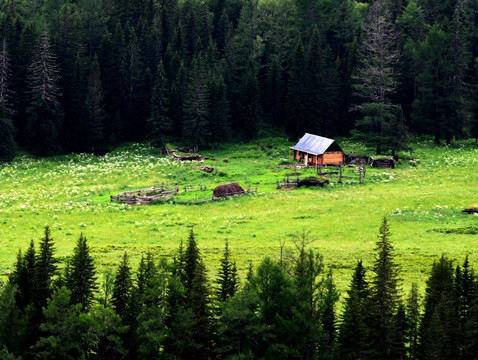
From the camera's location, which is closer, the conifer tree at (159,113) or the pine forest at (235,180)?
the pine forest at (235,180)

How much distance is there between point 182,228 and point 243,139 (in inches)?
1825

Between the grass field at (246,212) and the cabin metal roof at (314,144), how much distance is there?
3.88 meters

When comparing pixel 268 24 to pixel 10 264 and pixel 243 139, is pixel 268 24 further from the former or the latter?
pixel 10 264

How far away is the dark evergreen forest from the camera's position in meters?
99.7

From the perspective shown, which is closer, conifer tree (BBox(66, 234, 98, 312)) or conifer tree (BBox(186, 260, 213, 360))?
conifer tree (BBox(186, 260, 213, 360))

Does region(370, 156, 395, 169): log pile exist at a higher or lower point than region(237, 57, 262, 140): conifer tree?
lower

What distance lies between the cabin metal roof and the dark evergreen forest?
7137 mm

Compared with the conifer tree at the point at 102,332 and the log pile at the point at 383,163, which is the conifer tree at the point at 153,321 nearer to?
the conifer tree at the point at 102,332

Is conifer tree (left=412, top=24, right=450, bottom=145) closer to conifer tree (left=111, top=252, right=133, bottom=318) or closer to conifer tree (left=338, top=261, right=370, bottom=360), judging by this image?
conifer tree (left=338, top=261, right=370, bottom=360)

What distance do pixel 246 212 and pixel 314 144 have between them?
2660cm

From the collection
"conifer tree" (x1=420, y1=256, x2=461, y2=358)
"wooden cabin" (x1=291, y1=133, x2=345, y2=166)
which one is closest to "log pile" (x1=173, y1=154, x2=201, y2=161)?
"wooden cabin" (x1=291, y1=133, x2=345, y2=166)

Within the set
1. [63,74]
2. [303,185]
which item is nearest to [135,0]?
[63,74]

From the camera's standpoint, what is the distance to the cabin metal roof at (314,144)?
8969 centimetres

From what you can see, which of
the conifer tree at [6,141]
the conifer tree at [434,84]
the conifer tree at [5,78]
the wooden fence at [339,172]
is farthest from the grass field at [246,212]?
the conifer tree at [5,78]
